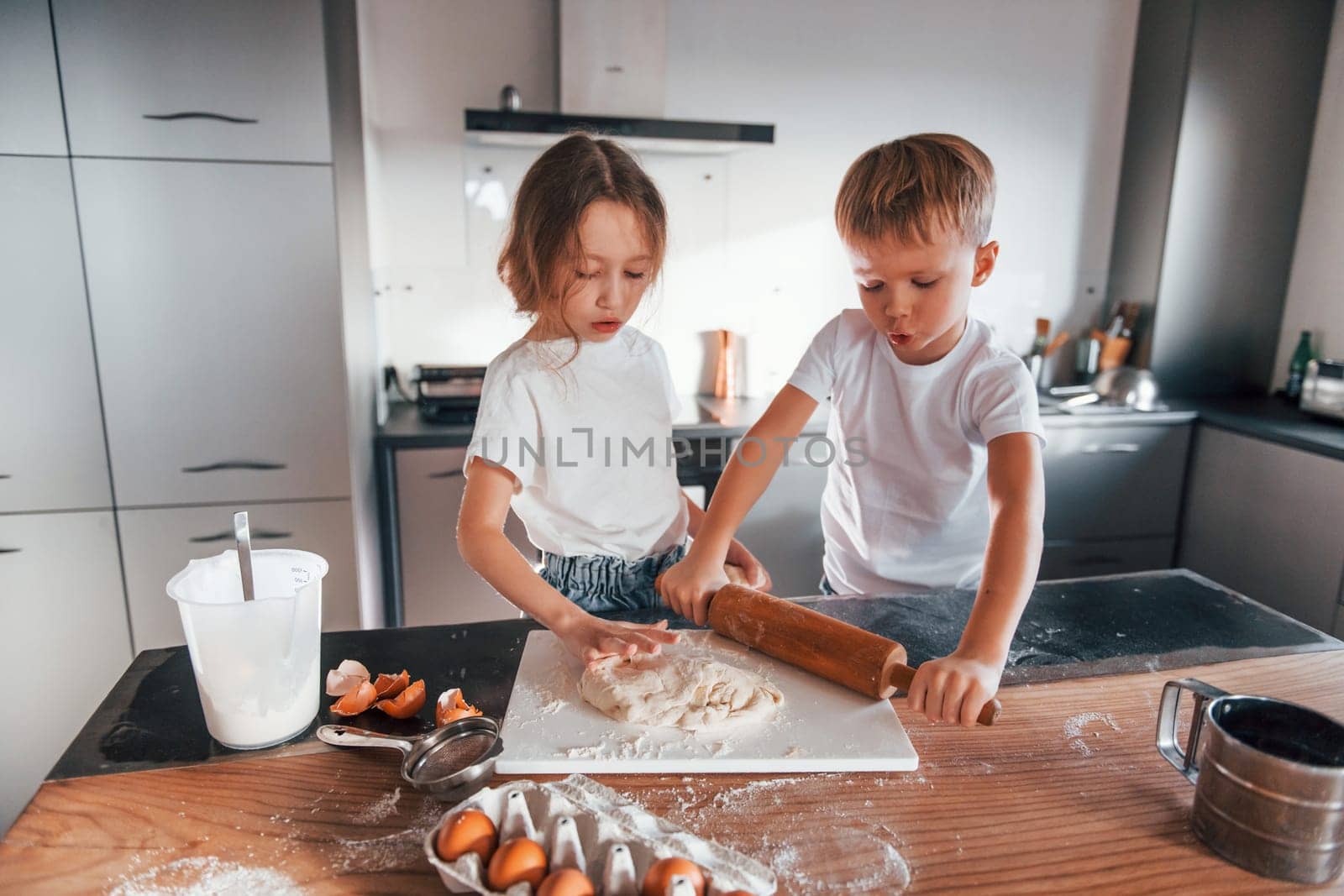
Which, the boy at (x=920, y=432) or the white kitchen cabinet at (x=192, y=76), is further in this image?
the white kitchen cabinet at (x=192, y=76)

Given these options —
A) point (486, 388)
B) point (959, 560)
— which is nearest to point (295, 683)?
point (486, 388)

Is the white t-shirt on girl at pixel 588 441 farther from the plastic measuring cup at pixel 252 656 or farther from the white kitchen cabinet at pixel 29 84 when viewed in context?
the white kitchen cabinet at pixel 29 84

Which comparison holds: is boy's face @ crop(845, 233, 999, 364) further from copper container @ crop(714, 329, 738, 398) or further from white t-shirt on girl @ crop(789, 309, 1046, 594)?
copper container @ crop(714, 329, 738, 398)

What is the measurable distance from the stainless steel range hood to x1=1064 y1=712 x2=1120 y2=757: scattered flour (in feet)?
5.26

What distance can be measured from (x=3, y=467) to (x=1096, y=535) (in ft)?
9.35

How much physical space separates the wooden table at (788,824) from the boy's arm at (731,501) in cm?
29

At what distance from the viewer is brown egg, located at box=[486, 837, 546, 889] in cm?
51

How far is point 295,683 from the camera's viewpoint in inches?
27.5

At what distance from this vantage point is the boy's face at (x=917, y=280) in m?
0.89

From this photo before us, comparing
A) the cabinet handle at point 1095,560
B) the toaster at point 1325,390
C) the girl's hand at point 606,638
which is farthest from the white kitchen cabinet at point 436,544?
the toaster at point 1325,390

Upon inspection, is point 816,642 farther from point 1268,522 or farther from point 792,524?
point 1268,522

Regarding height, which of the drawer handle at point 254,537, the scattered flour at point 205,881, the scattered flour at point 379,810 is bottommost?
the drawer handle at point 254,537

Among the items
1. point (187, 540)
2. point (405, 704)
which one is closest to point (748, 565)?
point (405, 704)

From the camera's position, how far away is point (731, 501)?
1.05 meters
